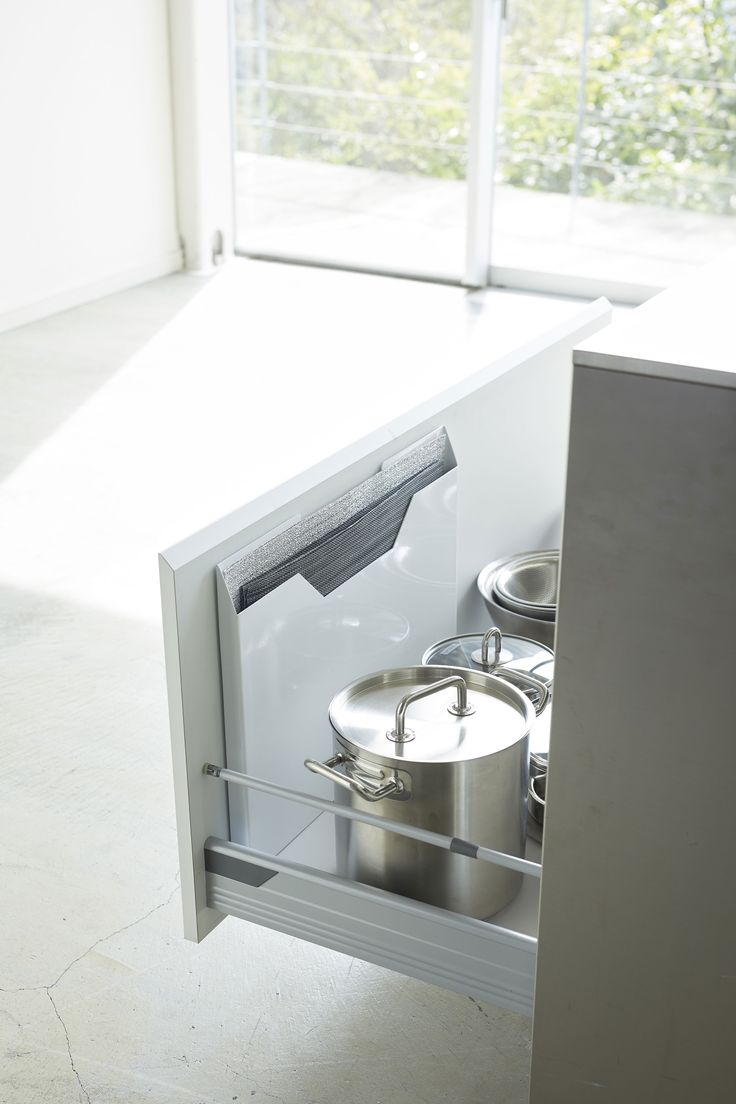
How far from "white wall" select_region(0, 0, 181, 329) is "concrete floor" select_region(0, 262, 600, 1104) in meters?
1.04

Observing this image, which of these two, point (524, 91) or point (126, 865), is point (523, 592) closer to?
point (126, 865)

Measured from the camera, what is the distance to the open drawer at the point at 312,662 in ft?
4.60

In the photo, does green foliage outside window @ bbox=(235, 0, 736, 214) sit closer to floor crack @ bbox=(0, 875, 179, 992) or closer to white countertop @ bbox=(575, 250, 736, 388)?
floor crack @ bbox=(0, 875, 179, 992)

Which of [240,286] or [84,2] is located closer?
[84,2]

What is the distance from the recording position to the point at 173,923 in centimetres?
197

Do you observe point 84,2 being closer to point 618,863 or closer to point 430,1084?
point 430,1084

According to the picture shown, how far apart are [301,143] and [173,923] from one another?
4.92 meters

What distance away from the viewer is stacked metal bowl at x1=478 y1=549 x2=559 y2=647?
79.0 inches

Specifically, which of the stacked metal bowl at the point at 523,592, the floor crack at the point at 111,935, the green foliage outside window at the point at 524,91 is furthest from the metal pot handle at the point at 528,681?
the green foliage outside window at the point at 524,91

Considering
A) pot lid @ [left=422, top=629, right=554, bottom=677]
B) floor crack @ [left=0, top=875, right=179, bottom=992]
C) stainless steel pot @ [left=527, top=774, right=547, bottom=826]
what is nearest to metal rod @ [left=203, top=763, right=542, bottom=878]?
stainless steel pot @ [left=527, top=774, right=547, bottom=826]

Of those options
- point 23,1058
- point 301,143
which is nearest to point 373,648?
point 23,1058

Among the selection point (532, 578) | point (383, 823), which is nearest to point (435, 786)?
point (383, 823)

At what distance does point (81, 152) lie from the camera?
5.53 metres

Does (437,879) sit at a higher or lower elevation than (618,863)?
lower
